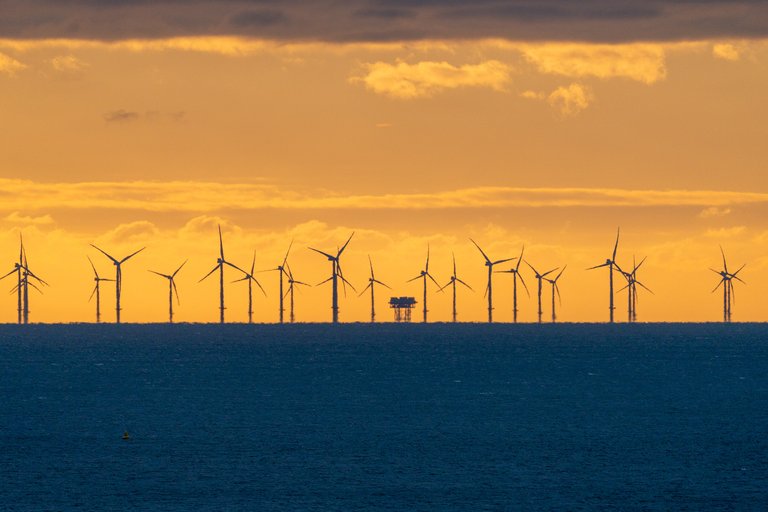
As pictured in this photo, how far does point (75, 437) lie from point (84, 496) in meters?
36.9

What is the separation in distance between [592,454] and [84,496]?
44571 millimetres

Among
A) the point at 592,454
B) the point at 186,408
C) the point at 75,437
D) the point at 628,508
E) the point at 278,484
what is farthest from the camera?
the point at 186,408

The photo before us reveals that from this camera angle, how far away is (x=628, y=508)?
9044 centimetres

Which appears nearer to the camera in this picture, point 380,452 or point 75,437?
point 380,452

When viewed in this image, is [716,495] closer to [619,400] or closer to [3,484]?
[3,484]

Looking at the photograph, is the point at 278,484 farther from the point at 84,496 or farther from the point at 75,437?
the point at 75,437

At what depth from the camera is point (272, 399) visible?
178 meters

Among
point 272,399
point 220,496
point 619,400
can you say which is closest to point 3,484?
point 220,496

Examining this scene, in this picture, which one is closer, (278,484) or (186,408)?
(278,484)

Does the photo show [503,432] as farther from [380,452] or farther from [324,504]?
[324,504]

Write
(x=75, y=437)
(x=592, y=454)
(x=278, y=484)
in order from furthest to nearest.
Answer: (x=75, y=437) < (x=592, y=454) < (x=278, y=484)

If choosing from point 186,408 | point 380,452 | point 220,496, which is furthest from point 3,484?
point 186,408

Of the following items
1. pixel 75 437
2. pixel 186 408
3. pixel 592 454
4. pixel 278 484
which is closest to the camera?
pixel 278 484

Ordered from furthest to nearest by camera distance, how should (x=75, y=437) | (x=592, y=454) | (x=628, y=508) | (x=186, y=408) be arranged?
(x=186, y=408) → (x=75, y=437) → (x=592, y=454) → (x=628, y=508)
